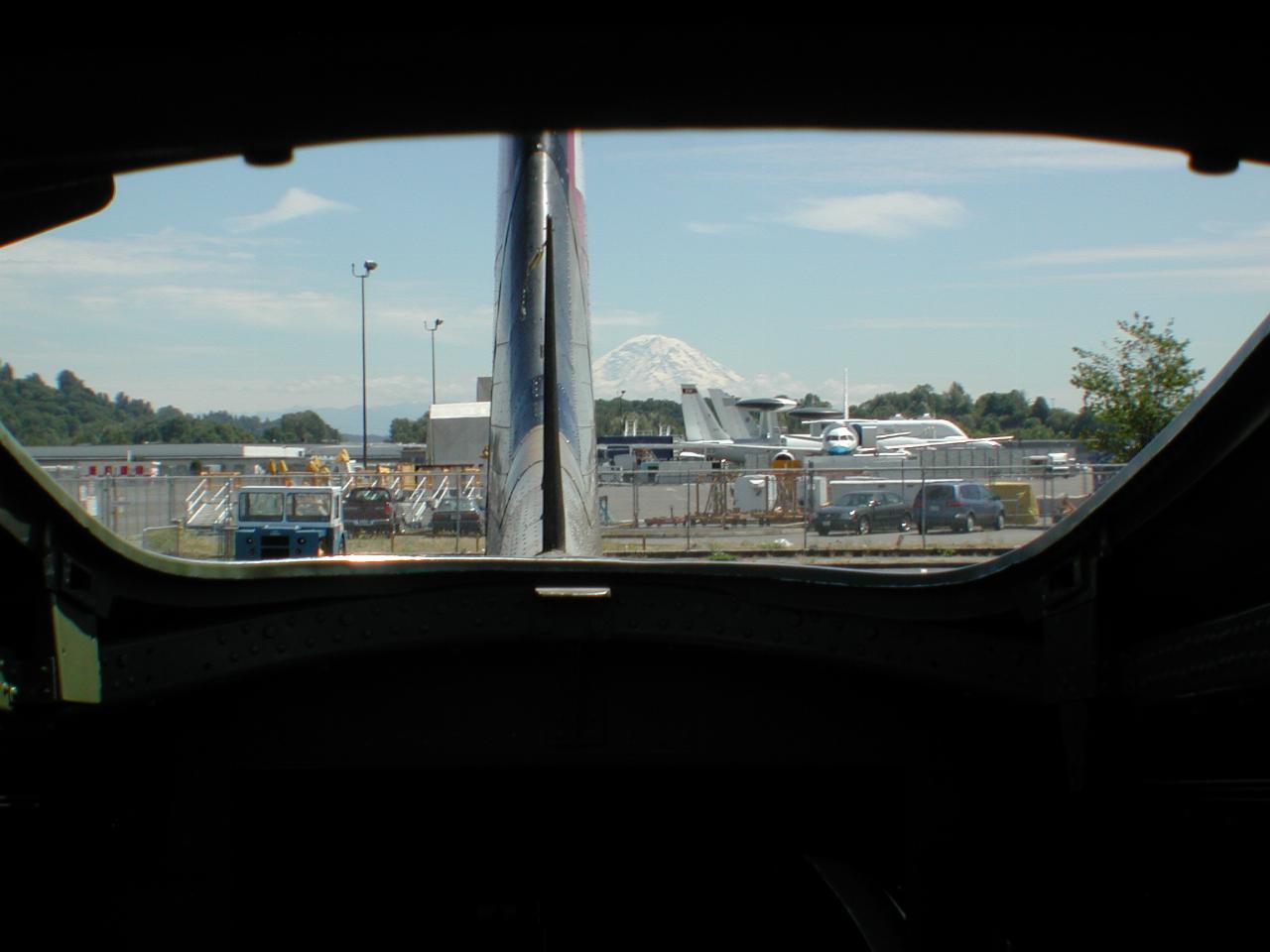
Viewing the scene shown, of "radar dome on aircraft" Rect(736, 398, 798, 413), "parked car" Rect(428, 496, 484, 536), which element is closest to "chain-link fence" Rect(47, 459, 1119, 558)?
"parked car" Rect(428, 496, 484, 536)

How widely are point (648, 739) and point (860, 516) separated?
62.1 feet

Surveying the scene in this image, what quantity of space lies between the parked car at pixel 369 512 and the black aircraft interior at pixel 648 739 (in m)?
16.7

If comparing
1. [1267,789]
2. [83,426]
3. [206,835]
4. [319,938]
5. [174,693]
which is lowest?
[319,938]

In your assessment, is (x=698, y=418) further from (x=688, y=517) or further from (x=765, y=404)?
(x=688, y=517)

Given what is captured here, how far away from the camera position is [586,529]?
6.23m

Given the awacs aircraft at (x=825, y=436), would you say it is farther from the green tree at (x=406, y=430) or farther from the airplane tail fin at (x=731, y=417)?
the green tree at (x=406, y=430)

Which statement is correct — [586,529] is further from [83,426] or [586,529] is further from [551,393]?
[83,426]

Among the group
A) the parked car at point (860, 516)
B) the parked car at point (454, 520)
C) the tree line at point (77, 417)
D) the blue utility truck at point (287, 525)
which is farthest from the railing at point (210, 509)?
the parked car at point (860, 516)

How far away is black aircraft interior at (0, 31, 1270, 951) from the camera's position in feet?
9.67

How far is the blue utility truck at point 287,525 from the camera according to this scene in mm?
17094

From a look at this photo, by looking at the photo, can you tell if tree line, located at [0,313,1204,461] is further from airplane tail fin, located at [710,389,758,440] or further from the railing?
airplane tail fin, located at [710,389,758,440]

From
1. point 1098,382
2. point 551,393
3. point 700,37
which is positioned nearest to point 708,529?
point 1098,382

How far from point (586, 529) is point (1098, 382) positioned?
2013 cm

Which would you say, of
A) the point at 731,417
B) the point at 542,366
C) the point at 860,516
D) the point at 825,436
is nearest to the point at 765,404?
the point at 731,417
